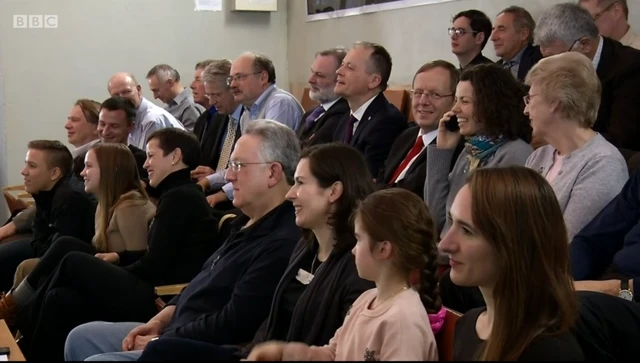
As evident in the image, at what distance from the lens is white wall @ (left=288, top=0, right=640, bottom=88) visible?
486 centimetres

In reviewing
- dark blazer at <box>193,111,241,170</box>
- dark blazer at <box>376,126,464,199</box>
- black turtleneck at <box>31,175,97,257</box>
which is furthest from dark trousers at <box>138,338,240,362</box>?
dark blazer at <box>193,111,241,170</box>

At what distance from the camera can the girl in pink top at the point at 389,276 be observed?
1.95 metres

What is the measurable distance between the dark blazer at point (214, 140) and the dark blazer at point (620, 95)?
8.09ft

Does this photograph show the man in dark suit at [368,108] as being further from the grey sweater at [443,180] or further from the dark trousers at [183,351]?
the dark trousers at [183,351]

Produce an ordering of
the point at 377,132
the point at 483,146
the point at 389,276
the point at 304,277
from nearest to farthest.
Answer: the point at 389,276, the point at 304,277, the point at 483,146, the point at 377,132

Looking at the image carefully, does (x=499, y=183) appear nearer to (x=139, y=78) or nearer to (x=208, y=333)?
(x=208, y=333)

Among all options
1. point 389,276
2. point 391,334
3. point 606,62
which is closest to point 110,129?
point 606,62

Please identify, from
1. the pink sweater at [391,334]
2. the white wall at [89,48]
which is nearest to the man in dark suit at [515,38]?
the pink sweater at [391,334]

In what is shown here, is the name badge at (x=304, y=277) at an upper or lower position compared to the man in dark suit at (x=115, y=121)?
lower

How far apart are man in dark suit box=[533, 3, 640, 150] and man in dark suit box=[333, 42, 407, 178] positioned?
2.71ft

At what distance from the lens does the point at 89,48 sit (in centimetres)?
773

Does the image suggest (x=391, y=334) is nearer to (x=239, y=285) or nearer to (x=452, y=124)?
(x=239, y=285)

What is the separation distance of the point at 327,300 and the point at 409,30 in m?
3.63

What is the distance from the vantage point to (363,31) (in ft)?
20.6
